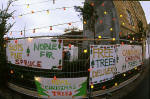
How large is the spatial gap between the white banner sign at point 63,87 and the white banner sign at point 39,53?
1.01 ft

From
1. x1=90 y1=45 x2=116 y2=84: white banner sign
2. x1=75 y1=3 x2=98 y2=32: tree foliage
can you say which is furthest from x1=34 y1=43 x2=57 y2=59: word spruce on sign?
x1=75 y1=3 x2=98 y2=32: tree foliage

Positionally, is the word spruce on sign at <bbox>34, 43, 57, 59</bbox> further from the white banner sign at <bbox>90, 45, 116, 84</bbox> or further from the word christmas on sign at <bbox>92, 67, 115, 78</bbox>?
the word christmas on sign at <bbox>92, 67, 115, 78</bbox>

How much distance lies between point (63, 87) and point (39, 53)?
3.04 ft

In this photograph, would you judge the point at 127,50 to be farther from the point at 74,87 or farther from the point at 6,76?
the point at 6,76

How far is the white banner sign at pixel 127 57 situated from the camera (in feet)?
6.37

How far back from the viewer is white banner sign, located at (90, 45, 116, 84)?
1646 millimetres

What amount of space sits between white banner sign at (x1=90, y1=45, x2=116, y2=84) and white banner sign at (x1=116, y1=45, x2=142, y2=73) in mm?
222

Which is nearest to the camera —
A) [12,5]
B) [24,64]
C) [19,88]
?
[24,64]

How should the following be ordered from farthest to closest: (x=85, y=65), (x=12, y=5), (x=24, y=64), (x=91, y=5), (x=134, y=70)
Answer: (x=91, y=5), (x=12, y=5), (x=134, y=70), (x=24, y=64), (x=85, y=65)

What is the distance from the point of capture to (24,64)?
1.92 meters

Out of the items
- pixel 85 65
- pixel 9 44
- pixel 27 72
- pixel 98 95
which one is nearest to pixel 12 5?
pixel 9 44

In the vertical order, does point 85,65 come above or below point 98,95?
above

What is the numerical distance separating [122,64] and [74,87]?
4.55 ft

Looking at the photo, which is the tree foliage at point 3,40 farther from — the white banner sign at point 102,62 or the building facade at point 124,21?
the building facade at point 124,21
